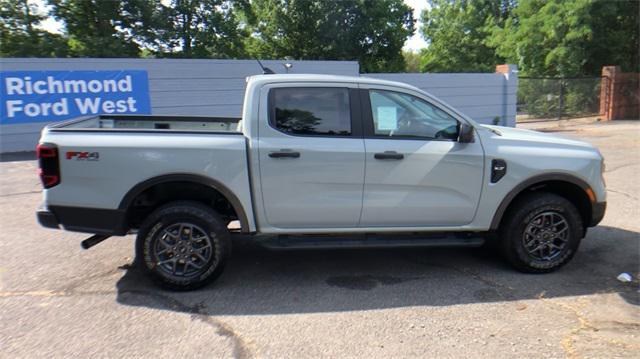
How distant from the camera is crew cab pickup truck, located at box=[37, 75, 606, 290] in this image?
432cm

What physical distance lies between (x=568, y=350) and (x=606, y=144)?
13.3 m

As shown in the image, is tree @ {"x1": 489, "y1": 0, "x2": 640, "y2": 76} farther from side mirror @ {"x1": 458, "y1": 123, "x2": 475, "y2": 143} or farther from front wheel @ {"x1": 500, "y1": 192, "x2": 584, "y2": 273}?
side mirror @ {"x1": 458, "y1": 123, "x2": 475, "y2": 143}

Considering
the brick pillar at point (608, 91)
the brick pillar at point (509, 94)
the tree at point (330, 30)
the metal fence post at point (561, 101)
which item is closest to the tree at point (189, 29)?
the tree at point (330, 30)

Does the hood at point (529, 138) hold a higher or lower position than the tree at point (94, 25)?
lower

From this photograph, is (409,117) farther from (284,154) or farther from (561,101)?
(561,101)

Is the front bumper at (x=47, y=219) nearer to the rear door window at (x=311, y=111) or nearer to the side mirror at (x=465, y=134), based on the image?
the rear door window at (x=311, y=111)

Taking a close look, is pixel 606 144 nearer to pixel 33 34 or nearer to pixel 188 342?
pixel 188 342

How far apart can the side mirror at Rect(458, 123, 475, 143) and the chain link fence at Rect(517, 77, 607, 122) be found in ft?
68.4

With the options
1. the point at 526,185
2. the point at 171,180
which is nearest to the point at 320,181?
the point at 171,180

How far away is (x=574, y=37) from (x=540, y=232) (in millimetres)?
22358

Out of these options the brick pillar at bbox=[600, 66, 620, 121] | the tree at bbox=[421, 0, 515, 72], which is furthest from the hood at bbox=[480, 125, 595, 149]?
the tree at bbox=[421, 0, 515, 72]

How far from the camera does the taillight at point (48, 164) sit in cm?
421

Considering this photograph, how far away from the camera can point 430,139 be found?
467 centimetres

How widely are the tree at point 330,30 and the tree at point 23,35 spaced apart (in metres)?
10.6
